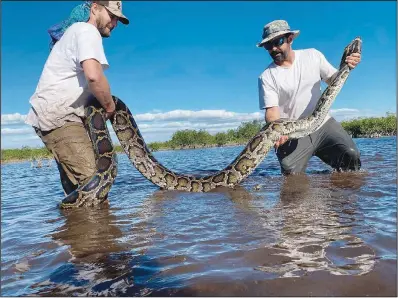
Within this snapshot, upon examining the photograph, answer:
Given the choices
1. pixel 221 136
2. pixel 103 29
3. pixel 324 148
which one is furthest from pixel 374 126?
pixel 103 29

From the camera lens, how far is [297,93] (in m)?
8.40

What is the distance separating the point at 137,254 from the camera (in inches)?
145

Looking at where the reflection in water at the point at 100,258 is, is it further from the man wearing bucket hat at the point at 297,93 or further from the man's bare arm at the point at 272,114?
the man wearing bucket hat at the point at 297,93

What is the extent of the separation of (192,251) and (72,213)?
9.60 feet

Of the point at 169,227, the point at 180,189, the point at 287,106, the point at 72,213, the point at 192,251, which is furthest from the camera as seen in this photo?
the point at 287,106

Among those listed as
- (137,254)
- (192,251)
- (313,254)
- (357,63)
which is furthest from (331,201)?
(357,63)

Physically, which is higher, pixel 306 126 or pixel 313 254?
pixel 306 126

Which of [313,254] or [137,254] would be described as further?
[137,254]

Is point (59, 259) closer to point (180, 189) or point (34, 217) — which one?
point (34, 217)

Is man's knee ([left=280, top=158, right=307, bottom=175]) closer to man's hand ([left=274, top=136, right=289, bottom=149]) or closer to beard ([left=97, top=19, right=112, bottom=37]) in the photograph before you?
man's hand ([left=274, top=136, right=289, bottom=149])

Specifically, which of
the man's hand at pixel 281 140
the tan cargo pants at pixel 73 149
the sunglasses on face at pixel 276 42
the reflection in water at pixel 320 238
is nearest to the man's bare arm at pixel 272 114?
the man's hand at pixel 281 140

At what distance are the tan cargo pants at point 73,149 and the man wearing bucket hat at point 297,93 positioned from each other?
407 centimetres

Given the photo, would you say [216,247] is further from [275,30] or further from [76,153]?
[275,30]

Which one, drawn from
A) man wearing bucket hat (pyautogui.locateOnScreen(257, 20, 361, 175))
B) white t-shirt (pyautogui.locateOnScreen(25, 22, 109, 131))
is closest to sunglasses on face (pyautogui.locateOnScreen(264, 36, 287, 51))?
man wearing bucket hat (pyautogui.locateOnScreen(257, 20, 361, 175))
